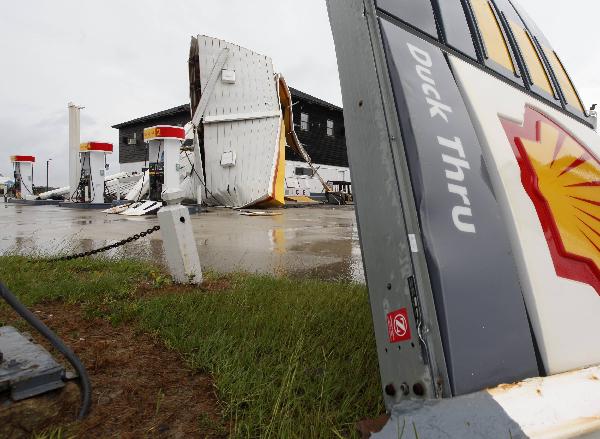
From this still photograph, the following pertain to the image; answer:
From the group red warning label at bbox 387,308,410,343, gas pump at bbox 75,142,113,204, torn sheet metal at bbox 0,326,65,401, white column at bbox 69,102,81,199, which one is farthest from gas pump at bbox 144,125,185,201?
red warning label at bbox 387,308,410,343

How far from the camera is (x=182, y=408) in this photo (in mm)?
1450

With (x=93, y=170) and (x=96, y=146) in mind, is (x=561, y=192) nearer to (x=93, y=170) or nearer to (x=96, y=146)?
(x=96, y=146)

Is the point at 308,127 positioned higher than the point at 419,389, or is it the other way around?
the point at 308,127

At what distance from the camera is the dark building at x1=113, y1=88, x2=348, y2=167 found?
29.6 m

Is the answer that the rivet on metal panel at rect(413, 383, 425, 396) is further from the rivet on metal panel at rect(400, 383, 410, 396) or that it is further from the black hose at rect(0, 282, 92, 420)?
the black hose at rect(0, 282, 92, 420)

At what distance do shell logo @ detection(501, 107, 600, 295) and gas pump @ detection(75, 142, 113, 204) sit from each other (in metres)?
17.3

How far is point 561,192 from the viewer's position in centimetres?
175

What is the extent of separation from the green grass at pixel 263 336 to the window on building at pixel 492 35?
1.80 m

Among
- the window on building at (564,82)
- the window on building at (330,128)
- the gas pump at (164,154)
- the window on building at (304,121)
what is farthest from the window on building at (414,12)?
the window on building at (330,128)

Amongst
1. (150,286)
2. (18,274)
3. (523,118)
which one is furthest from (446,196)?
(18,274)

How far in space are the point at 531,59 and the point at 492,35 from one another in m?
0.66

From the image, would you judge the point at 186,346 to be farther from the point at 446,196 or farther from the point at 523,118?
the point at 523,118

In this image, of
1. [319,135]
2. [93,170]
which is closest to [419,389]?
[93,170]

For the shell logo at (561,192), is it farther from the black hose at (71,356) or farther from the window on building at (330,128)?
the window on building at (330,128)
